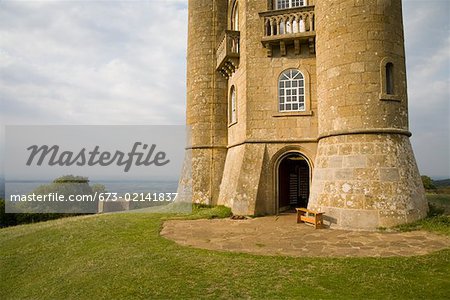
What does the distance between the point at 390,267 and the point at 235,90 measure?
37.1 feet

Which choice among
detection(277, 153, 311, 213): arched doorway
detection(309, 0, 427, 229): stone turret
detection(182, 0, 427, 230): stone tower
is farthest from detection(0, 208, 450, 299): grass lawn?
detection(277, 153, 311, 213): arched doorway

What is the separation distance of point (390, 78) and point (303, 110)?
3.49 m

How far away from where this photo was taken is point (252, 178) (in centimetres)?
1344

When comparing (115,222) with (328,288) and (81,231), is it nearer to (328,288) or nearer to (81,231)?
(81,231)

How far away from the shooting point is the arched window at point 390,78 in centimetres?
1097

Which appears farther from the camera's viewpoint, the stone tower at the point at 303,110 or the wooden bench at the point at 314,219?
the stone tower at the point at 303,110

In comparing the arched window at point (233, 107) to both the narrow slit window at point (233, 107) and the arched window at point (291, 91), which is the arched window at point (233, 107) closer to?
the narrow slit window at point (233, 107)

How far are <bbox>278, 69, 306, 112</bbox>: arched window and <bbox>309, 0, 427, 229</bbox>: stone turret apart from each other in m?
1.91

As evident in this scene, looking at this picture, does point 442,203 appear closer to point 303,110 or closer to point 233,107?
point 303,110

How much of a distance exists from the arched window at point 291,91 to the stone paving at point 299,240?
16.8 ft

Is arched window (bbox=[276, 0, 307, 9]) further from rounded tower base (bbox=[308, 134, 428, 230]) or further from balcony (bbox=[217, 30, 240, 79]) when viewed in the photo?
rounded tower base (bbox=[308, 134, 428, 230])

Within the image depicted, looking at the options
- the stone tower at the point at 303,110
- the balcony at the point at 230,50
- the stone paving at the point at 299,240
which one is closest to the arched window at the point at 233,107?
the stone tower at the point at 303,110

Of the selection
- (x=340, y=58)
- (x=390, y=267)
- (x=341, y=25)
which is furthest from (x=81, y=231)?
(x=341, y=25)

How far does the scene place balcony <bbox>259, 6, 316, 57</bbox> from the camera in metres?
13.0
